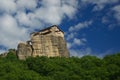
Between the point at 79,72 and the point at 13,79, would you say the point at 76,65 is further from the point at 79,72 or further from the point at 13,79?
the point at 13,79

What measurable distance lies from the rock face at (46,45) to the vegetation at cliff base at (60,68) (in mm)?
2767

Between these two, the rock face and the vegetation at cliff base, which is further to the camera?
the rock face

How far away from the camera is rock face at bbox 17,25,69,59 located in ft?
351

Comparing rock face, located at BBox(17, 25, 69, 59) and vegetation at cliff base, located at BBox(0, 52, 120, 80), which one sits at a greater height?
rock face, located at BBox(17, 25, 69, 59)

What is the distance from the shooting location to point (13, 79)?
8812 cm

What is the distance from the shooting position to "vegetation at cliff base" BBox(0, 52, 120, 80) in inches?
3514

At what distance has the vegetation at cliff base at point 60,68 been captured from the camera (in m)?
89.2

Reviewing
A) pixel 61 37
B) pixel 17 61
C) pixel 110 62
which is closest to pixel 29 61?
pixel 17 61

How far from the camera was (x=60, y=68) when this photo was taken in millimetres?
97562

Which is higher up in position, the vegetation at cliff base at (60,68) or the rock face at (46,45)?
the rock face at (46,45)

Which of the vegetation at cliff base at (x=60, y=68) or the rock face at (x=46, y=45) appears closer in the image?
the vegetation at cliff base at (x=60, y=68)

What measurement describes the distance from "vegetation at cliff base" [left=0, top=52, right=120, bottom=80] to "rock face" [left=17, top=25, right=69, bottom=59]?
109 inches

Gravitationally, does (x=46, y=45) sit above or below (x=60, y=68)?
above

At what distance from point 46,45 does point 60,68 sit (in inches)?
423
